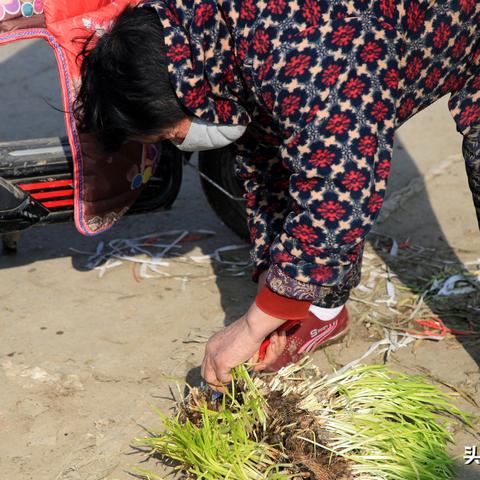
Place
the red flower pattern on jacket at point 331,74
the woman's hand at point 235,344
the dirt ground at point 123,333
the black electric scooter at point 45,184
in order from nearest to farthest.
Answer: the red flower pattern on jacket at point 331,74 < the woman's hand at point 235,344 < the dirt ground at point 123,333 < the black electric scooter at point 45,184

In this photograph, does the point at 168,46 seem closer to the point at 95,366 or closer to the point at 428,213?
the point at 95,366

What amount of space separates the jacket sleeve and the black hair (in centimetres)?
25

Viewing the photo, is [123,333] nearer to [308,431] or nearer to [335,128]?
[308,431]

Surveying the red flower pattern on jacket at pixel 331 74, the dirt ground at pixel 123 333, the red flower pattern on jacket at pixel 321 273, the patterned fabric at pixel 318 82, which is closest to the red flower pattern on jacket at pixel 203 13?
the patterned fabric at pixel 318 82

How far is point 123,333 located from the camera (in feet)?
9.71

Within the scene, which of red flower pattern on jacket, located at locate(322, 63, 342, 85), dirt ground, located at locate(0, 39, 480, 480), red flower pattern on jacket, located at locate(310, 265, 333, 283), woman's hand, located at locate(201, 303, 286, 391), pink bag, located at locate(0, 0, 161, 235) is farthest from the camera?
pink bag, located at locate(0, 0, 161, 235)

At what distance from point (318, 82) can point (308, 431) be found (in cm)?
92

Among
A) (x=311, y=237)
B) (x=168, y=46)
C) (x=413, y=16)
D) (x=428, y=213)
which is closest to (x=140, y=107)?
(x=168, y=46)

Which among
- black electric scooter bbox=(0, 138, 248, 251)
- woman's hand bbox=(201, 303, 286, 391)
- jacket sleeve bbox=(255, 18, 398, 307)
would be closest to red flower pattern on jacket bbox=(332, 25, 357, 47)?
jacket sleeve bbox=(255, 18, 398, 307)

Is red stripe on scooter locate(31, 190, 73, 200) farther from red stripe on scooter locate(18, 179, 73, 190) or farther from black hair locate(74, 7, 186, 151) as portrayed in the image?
black hair locate(74, 7, 186, 151)

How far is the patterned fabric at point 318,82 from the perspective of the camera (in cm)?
187

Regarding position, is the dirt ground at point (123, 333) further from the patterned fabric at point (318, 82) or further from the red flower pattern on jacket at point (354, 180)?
the red flower pattern on jacket at point (354, 180)

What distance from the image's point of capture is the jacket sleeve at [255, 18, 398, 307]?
187 cm

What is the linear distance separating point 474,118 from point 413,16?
0.42 metres
